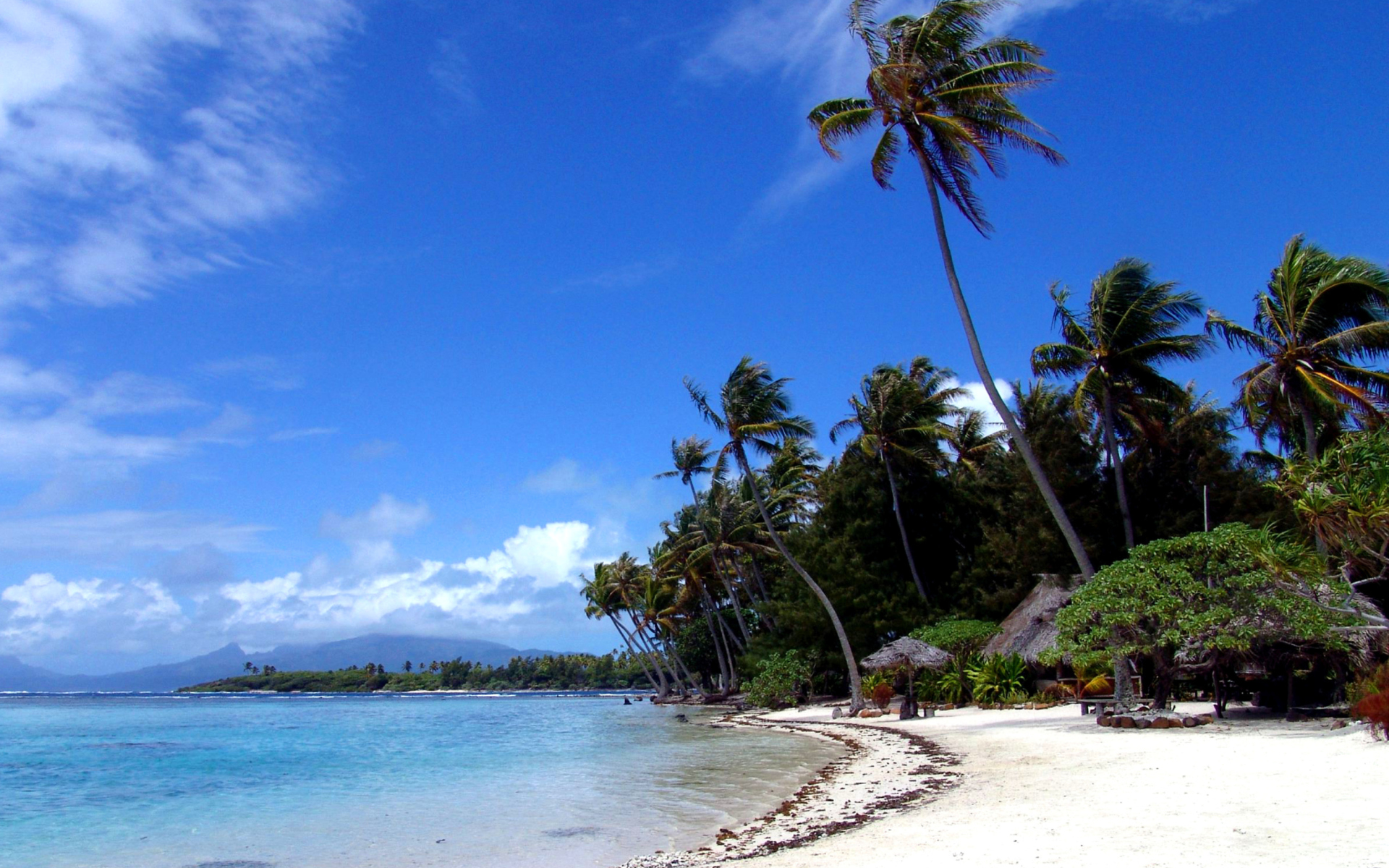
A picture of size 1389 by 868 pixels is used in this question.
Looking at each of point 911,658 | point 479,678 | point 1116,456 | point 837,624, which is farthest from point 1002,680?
point 479,678

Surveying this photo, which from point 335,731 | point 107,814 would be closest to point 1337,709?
point 107,814

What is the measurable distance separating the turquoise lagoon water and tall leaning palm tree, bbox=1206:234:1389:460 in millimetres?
12315

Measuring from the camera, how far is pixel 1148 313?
72.5 feet

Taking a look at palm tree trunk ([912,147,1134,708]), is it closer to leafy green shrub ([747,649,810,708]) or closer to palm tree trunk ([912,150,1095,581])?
palm tree trunk ([912,150,1095,581])

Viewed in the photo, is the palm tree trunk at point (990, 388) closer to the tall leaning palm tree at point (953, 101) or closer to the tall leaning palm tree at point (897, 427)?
the tall leaning palm tree at point (953, 101)

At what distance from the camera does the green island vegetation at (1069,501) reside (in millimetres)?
13258

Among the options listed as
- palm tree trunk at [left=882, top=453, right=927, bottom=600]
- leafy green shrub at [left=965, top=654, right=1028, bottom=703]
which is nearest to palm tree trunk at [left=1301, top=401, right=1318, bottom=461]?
leafy green shrub at [left=965, top=654, right=1028, bottom=703]

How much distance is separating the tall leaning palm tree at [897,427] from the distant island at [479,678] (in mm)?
67676

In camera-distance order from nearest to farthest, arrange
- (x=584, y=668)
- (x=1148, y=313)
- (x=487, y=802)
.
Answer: (x=487, y=802)
(x=1148, y=313)
(x=584, y=668)

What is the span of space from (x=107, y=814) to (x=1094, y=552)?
76.8 feet

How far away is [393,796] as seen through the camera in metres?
15.1

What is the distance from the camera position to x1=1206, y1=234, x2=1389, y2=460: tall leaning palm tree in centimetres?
1814

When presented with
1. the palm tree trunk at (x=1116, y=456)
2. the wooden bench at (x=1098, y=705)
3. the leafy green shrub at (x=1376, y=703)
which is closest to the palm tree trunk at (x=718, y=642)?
the palm tree trunk at (x=1116, y=456)

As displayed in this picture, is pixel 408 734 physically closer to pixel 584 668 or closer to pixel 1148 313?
pixel 1148 313
